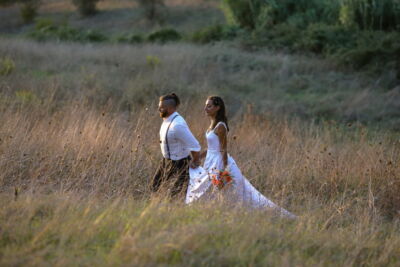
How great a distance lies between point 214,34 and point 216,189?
18.4m

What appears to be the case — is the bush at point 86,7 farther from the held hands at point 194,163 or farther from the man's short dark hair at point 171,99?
the held hands at point 194,163

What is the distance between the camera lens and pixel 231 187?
559 centimetres

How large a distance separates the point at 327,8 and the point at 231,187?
2033 centimetres

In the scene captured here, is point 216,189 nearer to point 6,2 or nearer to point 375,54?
point 375,54

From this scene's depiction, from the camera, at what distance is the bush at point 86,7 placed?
37875mm

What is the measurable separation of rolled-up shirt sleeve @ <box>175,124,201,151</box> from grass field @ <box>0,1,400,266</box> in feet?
2.47

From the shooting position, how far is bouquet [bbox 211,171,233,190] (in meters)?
5.43

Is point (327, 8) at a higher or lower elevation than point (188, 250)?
higher

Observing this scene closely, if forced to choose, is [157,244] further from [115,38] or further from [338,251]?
[115,38]

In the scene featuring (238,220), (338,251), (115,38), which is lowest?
(338,251)

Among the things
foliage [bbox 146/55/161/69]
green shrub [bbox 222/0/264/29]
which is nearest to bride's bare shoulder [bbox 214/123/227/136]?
foliage [bbox 146/55/161/69]

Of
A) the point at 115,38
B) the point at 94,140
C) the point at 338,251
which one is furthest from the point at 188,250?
the point at 115,38

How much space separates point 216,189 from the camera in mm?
5430

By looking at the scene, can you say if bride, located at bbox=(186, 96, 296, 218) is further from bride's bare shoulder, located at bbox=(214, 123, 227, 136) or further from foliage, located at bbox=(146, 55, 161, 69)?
foliage, located at bbox=(146, 55, 161, 69)
